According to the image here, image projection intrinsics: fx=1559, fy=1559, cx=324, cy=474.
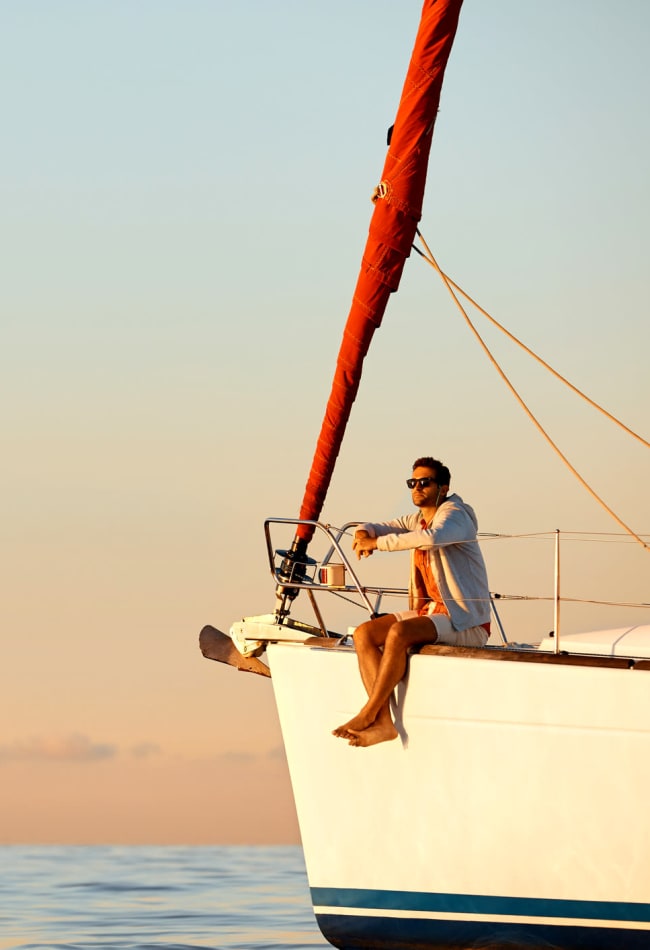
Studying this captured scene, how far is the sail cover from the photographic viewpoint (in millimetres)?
12727

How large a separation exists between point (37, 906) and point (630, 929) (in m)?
8.72

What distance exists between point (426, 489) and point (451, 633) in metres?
1.07

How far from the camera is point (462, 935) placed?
11.4 meters

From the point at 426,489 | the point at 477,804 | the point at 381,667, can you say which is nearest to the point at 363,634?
the point at 381,667

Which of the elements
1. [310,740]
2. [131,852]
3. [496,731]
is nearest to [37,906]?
[310,740]

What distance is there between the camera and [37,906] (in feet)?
57.7

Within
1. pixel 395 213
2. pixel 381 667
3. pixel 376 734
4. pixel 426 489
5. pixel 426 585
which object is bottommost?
pixel 376 734

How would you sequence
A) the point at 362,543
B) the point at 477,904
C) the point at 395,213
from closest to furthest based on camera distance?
the point at 477,904, the point at 362,543, the point at 395,213

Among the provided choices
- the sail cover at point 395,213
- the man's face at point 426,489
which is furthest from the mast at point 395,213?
the man's face at point 426,489

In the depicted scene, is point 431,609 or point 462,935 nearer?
point 462,935

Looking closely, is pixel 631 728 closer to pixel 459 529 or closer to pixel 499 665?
pixel 499 665

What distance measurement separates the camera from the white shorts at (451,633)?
1140cm

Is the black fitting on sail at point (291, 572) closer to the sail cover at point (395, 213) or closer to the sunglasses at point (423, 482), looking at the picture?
the sail cover at point (395, 213)

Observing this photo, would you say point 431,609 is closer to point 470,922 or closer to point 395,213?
point 470,922
